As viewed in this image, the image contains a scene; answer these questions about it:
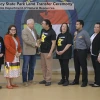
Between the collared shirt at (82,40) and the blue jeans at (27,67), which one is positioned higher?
the collared shirt at (82,40)

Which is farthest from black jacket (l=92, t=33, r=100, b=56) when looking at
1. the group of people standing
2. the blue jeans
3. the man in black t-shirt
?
the blue jeans

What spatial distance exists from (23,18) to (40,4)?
1.63ft

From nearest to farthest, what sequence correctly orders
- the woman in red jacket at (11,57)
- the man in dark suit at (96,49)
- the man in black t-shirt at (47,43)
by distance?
the woman in red jacket at (11,57)
the man in dark suit at (96,49)
the man in black t-shirt at (47,43)

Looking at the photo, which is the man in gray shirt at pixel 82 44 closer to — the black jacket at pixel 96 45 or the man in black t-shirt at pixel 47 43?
the black jacket at pixel 96 45

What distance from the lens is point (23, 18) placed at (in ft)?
17.9

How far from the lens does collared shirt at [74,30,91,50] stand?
4.42 m

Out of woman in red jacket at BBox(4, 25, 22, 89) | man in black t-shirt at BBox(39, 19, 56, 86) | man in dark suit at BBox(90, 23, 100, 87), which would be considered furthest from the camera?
man in black t-shirt at BBox(39, 19, 56, 86)

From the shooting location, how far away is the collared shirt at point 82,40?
14.5 feet

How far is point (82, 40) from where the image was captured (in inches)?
176

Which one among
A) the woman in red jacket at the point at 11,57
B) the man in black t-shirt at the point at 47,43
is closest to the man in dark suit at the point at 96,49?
the man in black t-shirt at the point at 47,43

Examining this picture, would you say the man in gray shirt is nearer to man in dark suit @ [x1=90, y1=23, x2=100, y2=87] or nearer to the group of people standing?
the group of people standing

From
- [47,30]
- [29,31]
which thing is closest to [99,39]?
[47,30]

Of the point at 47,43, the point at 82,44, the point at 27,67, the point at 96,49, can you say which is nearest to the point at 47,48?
the point at 47,43

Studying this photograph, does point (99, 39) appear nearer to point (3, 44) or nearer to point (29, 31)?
point (29, 31)
